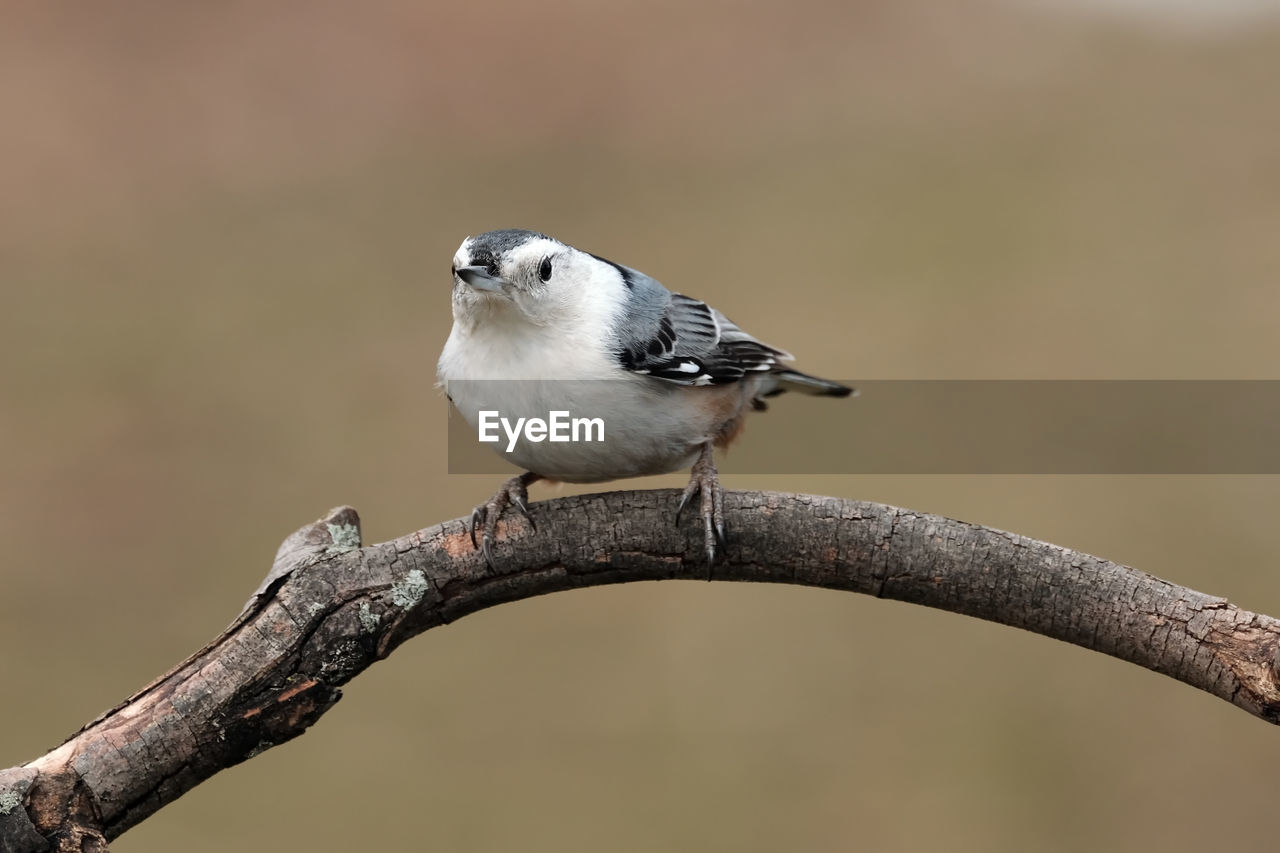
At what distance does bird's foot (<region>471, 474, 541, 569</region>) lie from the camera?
173 centimetres

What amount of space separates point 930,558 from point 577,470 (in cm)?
56

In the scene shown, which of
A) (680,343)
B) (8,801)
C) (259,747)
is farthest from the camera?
(680,343)

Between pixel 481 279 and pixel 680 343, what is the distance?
0.41 meters

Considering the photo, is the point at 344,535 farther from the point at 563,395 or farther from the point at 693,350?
the point at 693,350

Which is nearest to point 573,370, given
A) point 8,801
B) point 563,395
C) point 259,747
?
point 563,395

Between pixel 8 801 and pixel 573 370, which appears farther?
pixel 573 370

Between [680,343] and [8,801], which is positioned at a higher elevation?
[680,343]

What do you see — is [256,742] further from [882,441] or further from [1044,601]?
[882,441]

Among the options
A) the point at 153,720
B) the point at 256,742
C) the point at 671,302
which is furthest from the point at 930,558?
the point at 153,720

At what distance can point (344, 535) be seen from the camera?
181 cm

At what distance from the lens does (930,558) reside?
164 centimetres

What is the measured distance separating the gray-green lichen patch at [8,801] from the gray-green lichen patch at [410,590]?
1.82 ft

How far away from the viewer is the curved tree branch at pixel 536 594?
156 centimetres

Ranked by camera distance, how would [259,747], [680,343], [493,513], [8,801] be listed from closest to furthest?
[8,801] < [259,747] < [493,513] < [680,343]
